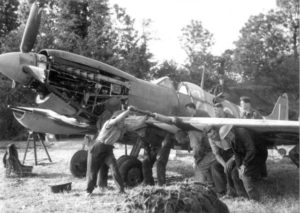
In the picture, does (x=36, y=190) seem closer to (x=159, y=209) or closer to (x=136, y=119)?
(x=136, y=119)

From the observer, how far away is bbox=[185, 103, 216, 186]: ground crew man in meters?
6.86

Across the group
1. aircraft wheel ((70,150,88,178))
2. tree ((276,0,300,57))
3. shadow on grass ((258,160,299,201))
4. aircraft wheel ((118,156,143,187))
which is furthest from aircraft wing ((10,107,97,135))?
tree ((276,0,300,57))

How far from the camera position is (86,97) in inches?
299

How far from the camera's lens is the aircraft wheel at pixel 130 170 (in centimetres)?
764

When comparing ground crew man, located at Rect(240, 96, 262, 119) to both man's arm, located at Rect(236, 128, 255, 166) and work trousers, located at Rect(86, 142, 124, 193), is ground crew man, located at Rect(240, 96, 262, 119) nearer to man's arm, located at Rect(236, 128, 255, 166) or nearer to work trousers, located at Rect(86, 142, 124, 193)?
man's arm, located at Rect(236, 128, 255, 166)

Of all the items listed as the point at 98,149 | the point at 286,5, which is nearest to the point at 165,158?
the point at 98,149

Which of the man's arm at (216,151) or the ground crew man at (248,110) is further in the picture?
the ground crew man at (248,110)

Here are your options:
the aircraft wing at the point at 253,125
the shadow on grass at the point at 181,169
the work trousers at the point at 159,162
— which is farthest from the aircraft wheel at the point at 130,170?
the shadow on grass at the point at 181,169

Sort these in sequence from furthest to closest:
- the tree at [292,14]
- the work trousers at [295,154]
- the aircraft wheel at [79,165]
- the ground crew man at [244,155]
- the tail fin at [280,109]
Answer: the tree at [292,14], the tail fin at [280,109], the aircraft wheel at [79,165], the work trousers at [295,154], the ground crew man at [244,155]

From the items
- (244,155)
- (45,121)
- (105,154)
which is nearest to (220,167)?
(244,155)

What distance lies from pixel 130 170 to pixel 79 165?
1.84m

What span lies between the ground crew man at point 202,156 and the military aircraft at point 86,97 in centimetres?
20

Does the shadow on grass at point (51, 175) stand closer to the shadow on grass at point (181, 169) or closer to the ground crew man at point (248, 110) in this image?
the shadow on grass at point (181, 169)

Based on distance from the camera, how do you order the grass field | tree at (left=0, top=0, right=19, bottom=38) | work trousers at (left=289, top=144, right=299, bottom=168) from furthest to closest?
tree at (left=0, top=0, right=19, bottom=38) < work trousers at (left=289, top=144, right=299, bottom=168) < the grass field
